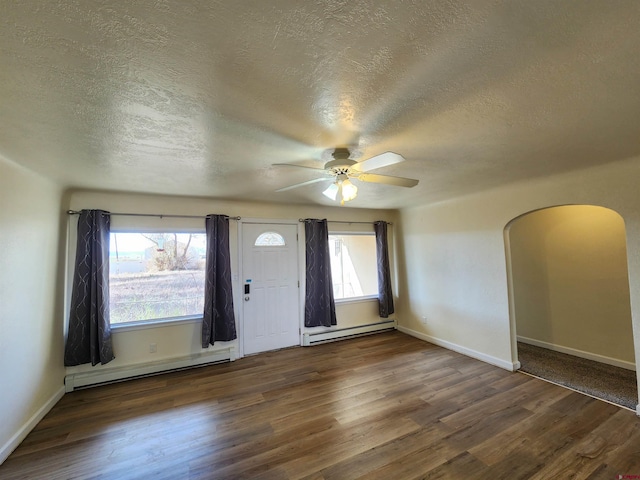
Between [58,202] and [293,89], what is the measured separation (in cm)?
335

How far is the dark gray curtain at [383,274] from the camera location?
5.12 meters

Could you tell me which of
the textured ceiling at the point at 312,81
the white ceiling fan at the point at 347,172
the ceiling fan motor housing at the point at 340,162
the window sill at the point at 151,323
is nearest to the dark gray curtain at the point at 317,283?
the window sill at the point at 151,323

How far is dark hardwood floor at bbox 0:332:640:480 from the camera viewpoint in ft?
6.42

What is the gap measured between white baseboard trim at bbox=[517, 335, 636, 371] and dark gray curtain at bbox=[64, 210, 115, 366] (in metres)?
6.08

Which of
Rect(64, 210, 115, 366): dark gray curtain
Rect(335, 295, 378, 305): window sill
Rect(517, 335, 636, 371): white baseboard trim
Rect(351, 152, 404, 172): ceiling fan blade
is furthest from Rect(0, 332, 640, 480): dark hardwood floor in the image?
Rect(351, 152, 404, 172): ceiling fan blade

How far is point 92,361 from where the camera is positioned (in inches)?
125

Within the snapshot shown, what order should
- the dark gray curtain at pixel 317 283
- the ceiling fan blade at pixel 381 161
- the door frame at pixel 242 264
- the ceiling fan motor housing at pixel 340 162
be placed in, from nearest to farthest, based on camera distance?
the ceiling fan blade at pixel 381 161
the ceiling fan motor housing at pixel 340 162
the door frame at pixel 242 264
the dark gray curtain at pixel 317 283

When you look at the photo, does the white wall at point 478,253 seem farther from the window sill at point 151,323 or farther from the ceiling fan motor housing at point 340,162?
the window sill at point 151,323

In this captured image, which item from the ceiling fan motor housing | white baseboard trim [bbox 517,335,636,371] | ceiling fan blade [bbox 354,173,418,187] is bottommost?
white baseboard trim [bbox 517,335,636,371]

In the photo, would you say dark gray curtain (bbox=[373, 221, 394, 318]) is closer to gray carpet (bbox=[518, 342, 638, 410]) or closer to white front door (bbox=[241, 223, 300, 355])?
white front door (bbox=[241, 223, 300, 355])

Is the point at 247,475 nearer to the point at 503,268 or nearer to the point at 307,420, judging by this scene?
the point at 307,420

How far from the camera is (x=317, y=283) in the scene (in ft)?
15.0

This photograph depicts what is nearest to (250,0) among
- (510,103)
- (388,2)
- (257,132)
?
(388,2)

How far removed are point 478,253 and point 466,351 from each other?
1485 mm
